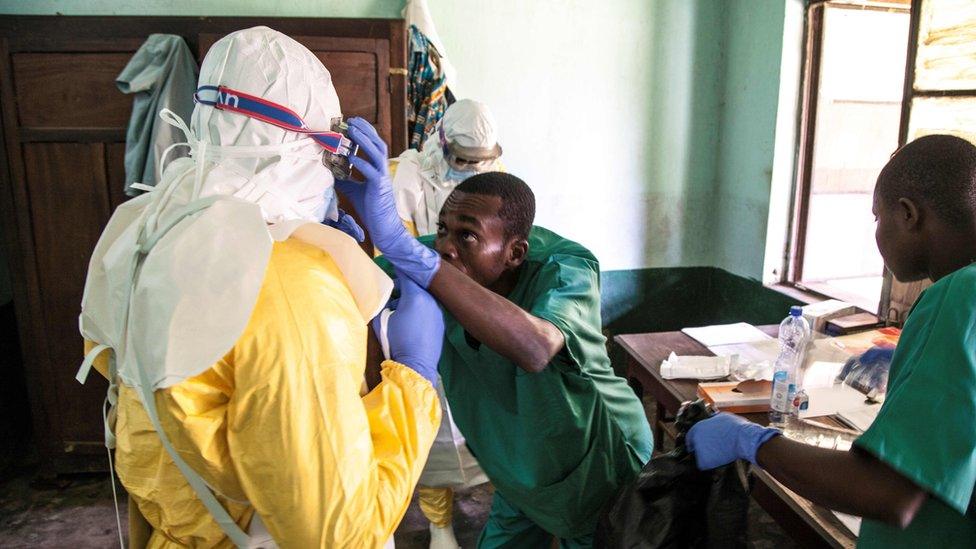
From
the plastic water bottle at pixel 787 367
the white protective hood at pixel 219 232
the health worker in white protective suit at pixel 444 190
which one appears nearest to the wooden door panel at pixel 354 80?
the health worker in white protective suit at pixel 444 190

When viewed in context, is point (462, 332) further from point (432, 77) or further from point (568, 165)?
point (568, 165)

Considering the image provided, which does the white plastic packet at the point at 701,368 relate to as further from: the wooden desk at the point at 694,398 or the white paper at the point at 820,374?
the white paper at the point at 820,374

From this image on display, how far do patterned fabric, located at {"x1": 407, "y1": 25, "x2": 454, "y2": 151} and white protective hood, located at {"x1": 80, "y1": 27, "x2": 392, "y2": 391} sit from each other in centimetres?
201

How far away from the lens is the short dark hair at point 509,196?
1.43 m

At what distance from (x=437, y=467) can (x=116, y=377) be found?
5.41 ft

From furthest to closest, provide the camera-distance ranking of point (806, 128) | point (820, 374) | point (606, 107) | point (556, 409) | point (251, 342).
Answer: point (606, 107) → point (806, 128) → point (820, 374) → point (556, 409) → point (251, 342)

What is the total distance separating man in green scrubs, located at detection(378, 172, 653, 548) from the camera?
1138mm

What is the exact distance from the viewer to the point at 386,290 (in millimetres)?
944

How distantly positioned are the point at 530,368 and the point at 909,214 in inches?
25.7

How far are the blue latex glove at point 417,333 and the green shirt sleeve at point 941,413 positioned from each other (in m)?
0.64

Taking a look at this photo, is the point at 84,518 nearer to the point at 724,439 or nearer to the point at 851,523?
the point at 724,439

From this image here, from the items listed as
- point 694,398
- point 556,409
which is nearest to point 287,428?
point 556,409

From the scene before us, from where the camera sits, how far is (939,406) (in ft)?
2.51

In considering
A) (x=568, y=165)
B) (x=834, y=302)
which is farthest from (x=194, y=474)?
(x=568, y=165)
